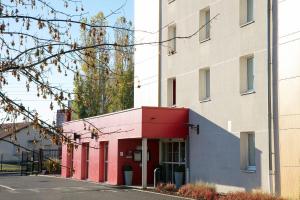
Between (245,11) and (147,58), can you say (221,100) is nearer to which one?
(245,11)

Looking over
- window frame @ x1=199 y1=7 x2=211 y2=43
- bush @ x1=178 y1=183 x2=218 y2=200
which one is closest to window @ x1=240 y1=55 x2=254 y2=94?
window frame @ x1=199 y1=7 x2=211 y2=43

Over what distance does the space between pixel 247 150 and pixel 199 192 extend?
2.62 m

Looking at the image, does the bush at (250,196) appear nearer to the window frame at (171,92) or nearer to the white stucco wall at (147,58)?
the window frame at (171,92)

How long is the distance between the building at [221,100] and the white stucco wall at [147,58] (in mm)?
61

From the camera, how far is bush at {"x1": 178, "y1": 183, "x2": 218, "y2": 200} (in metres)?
20.5

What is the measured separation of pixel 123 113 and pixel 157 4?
262 inches

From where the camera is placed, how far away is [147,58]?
30547 millimetres

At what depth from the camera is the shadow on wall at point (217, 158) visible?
20766 mm

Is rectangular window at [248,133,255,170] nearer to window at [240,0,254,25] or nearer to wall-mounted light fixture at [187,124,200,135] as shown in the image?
wall-mounted light fixture at [187,124,200,135]

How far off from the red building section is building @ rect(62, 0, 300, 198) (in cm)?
5

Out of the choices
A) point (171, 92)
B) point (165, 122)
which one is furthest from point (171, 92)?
point (165, 122)

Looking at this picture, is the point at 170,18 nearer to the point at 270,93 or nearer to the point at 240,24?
the point at 240,24

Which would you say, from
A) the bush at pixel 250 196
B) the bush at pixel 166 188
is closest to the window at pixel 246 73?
the bush at pixel 250 196

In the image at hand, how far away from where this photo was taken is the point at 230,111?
72.9 feet
